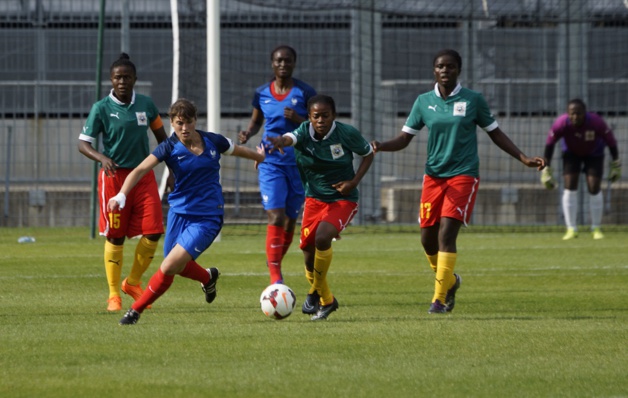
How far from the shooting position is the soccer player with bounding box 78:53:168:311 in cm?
1002

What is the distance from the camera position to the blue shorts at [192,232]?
8.68 metres

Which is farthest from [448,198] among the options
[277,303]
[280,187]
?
[280,187]

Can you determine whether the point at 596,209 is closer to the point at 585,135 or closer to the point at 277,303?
the point at 585,135

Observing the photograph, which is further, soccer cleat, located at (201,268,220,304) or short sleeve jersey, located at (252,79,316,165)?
short sleeve jersey, located at (252,79,316,165)

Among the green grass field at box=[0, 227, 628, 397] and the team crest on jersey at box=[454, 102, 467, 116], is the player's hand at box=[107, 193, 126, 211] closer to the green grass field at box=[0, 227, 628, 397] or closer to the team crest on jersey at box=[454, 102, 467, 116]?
the green grass field at box=[0, 227, 628, 397]

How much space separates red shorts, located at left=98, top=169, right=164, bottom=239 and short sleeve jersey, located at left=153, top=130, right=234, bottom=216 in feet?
3.49

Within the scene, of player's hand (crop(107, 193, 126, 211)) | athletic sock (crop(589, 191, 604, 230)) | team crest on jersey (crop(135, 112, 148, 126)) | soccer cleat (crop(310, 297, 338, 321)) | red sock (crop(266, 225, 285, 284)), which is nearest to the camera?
player's hand (crop(107, 193, 126, 211))

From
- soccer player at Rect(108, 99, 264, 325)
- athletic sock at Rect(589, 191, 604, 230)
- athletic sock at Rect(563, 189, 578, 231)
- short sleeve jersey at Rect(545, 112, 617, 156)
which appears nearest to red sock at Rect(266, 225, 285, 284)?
soccer player at Rect(108, 99, 264, 325)

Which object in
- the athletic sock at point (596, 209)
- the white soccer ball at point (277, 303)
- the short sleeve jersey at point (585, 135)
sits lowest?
the white soccer ball at point (277, 303)

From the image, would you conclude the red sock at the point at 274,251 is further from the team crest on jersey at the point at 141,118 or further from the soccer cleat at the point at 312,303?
the team crest on jersey at the point at 141,118

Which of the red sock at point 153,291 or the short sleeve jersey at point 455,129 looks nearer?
the red sock at point 153,291

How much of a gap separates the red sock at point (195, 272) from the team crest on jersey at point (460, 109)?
2.39m

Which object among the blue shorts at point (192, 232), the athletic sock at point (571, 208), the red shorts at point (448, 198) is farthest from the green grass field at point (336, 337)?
the athletic sock at point (571, 208)

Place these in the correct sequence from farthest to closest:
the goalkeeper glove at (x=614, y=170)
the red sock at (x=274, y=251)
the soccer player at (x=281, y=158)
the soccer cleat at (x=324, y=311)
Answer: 1. the goalkeeper glove at (x=614, y=170)
2. the soccer player at (x=281, y=158)
3. the red sock at (x=274, y=251)
4. the soccer cleat at (x=324, y=311)
